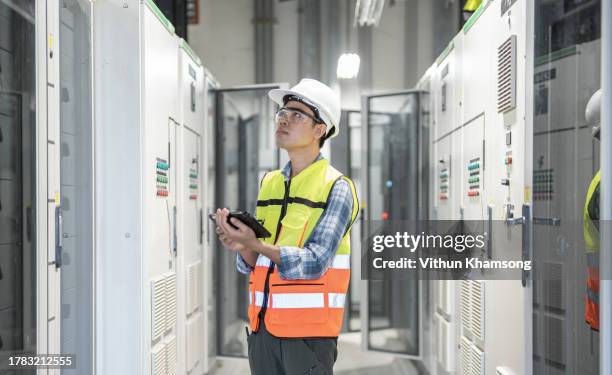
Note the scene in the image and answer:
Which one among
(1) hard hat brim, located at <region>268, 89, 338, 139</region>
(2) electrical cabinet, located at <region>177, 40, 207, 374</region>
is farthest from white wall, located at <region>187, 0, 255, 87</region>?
(1) hard hat brim, located at <region>268, 89, 338, 139</region>

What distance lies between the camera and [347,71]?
12.6ft

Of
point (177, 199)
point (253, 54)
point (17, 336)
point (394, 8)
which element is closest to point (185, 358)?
point (177, 199)

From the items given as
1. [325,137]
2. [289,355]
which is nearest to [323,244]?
[289,355]

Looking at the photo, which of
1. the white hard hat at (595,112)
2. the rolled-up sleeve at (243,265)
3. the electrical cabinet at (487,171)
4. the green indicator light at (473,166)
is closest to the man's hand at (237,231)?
the rolled-up sleeve at (243,265)

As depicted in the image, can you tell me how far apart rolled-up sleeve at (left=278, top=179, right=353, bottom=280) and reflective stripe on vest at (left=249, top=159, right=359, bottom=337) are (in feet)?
0.09

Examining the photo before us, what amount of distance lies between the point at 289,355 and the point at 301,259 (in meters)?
0.31

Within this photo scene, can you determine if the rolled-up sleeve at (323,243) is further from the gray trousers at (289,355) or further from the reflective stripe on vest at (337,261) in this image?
the gray trousers at (289,355)

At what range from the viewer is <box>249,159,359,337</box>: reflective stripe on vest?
65.6 inches

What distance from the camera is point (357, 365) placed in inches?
189

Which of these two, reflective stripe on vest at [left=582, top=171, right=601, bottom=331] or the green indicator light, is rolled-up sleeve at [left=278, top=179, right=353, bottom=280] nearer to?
reflective stripe on vest at [left=582, top=171, right=601, bottom=331]

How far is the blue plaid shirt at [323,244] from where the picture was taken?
159 centimetres

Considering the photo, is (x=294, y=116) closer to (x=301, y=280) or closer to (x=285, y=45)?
(x=301, y=280)

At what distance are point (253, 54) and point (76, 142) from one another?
398 centimetres

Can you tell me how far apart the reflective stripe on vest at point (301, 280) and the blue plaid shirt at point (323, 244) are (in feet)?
0.09
